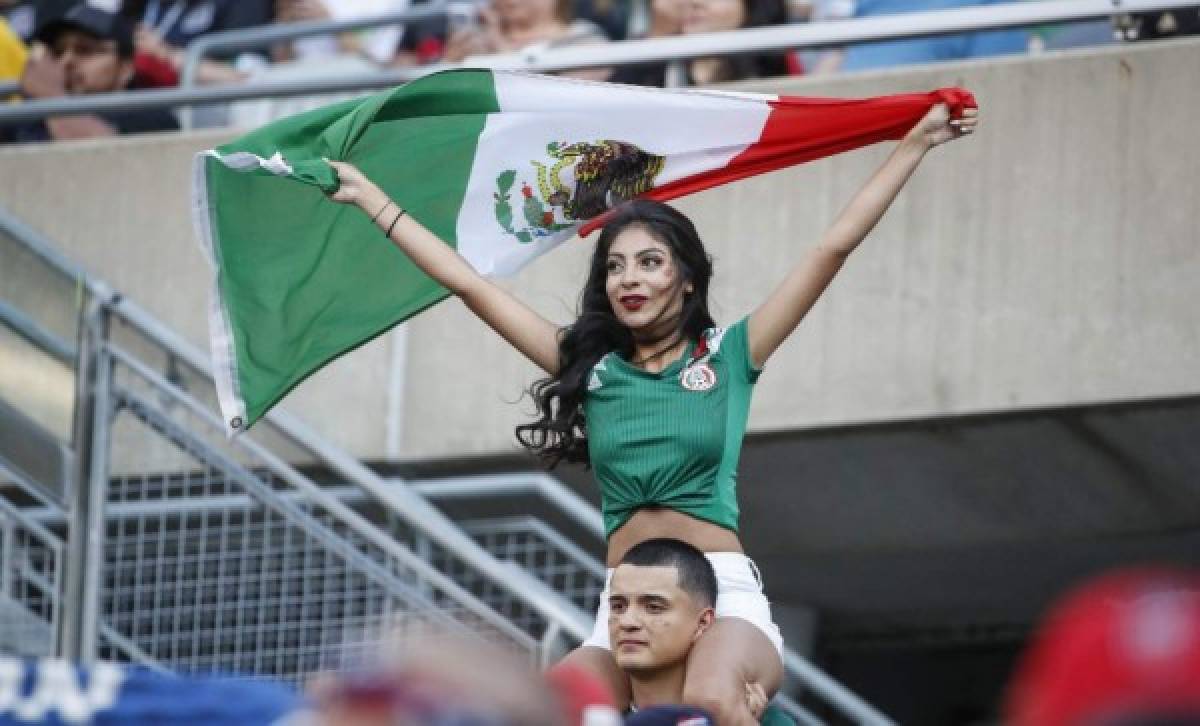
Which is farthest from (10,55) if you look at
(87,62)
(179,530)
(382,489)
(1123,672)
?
(1123,672)

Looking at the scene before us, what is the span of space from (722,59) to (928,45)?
77 centimetres

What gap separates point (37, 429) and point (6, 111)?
2.08 metres

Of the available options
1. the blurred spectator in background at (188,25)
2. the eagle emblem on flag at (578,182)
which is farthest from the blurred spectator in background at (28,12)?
the eagle emblem on flag at (578,182)

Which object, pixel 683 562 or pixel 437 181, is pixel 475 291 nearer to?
pixel 683 562

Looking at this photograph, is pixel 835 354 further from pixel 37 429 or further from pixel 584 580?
pixel 37 429

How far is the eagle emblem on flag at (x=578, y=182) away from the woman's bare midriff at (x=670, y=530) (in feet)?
3.98

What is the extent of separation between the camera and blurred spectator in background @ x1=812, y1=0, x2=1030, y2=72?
9.09 meters

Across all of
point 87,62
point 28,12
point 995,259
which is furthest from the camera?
point 28,12

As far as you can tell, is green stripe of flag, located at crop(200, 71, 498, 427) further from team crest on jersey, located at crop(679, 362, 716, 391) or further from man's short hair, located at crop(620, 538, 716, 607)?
man's short hair, located at crop(620, 538, 716, 607)

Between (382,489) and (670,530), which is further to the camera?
(382,489)

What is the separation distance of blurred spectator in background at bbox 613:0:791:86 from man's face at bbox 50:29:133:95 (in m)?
2.64

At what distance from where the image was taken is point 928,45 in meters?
9.20

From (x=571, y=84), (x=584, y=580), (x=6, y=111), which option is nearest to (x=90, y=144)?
(x=6, y=111)

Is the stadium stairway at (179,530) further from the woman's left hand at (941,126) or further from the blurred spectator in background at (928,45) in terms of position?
the woman's left hand at (941,126)
